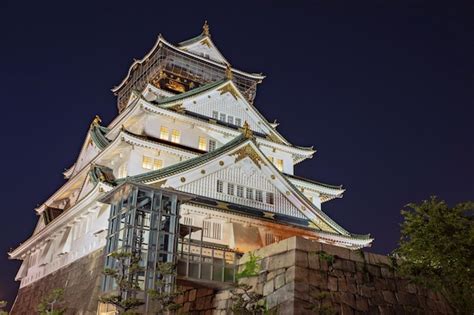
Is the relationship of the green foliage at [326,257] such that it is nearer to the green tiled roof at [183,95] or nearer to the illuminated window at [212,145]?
the illuminated window at [212,145]

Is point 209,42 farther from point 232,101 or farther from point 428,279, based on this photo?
point 428,279

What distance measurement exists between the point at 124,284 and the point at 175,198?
16.5 feet

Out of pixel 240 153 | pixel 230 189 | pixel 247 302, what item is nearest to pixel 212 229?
pixel 230 189

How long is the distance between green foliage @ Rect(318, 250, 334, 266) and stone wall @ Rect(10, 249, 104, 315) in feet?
37.1

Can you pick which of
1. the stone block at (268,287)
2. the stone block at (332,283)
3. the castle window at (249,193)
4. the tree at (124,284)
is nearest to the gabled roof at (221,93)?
the castle window at (249,193)

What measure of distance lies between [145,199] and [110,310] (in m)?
4.94

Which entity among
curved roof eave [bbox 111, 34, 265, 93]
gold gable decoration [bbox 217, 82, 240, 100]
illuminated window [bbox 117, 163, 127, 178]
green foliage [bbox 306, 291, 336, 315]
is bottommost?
green foliage [bbox 306, 291, 336, 315]

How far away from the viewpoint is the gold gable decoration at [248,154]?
30130 millimetres

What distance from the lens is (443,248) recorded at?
1827 cm

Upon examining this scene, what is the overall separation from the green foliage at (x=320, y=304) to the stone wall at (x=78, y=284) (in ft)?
36.9

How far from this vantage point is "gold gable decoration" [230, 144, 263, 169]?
98.9ft

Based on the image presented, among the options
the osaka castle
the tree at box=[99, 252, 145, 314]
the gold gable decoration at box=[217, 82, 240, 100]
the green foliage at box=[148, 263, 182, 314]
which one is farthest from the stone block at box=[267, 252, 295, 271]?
the gold gable decoration at box=[217, 82, 240, 100]

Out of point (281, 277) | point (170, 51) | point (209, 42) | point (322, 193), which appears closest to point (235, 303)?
point (281, 277)

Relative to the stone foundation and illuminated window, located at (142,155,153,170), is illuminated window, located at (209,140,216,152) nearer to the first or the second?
illuminated window, located at (142,155,153,170)
